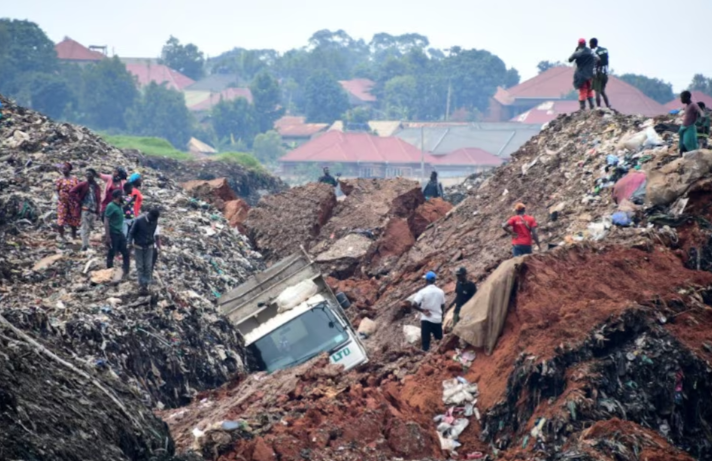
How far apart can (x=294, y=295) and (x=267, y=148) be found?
6521cm

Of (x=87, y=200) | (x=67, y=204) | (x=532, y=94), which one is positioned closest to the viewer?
(x=87, y=200)

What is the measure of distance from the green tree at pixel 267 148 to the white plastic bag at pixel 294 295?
64.0 meters

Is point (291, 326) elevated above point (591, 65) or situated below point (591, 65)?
below

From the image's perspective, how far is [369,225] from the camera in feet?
84.0

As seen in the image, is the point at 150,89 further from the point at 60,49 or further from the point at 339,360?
the point at 339,360

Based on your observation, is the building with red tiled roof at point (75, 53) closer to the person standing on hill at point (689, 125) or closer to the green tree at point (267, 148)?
the green tree at point (267, 148)

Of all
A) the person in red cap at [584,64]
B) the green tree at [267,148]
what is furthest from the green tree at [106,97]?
the person in red cap at [584,64]

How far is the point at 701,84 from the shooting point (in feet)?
318

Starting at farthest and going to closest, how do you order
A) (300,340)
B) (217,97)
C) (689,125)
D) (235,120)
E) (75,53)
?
(217,97), (75,53), (235,120), (689,125), (300,340)

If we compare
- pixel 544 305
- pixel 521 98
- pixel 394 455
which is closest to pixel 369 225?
pixel 544 305

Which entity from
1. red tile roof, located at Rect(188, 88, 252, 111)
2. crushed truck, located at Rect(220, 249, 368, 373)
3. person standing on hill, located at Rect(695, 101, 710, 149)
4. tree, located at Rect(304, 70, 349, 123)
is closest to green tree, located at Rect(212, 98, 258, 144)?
tree, located at Rect(304, 70, 349, 123)

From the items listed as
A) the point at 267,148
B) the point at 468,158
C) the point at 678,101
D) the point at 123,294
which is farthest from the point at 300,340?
the point at 678,101

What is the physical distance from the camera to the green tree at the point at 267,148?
264 ft

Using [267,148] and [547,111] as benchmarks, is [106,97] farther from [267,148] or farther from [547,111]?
[547,111]
